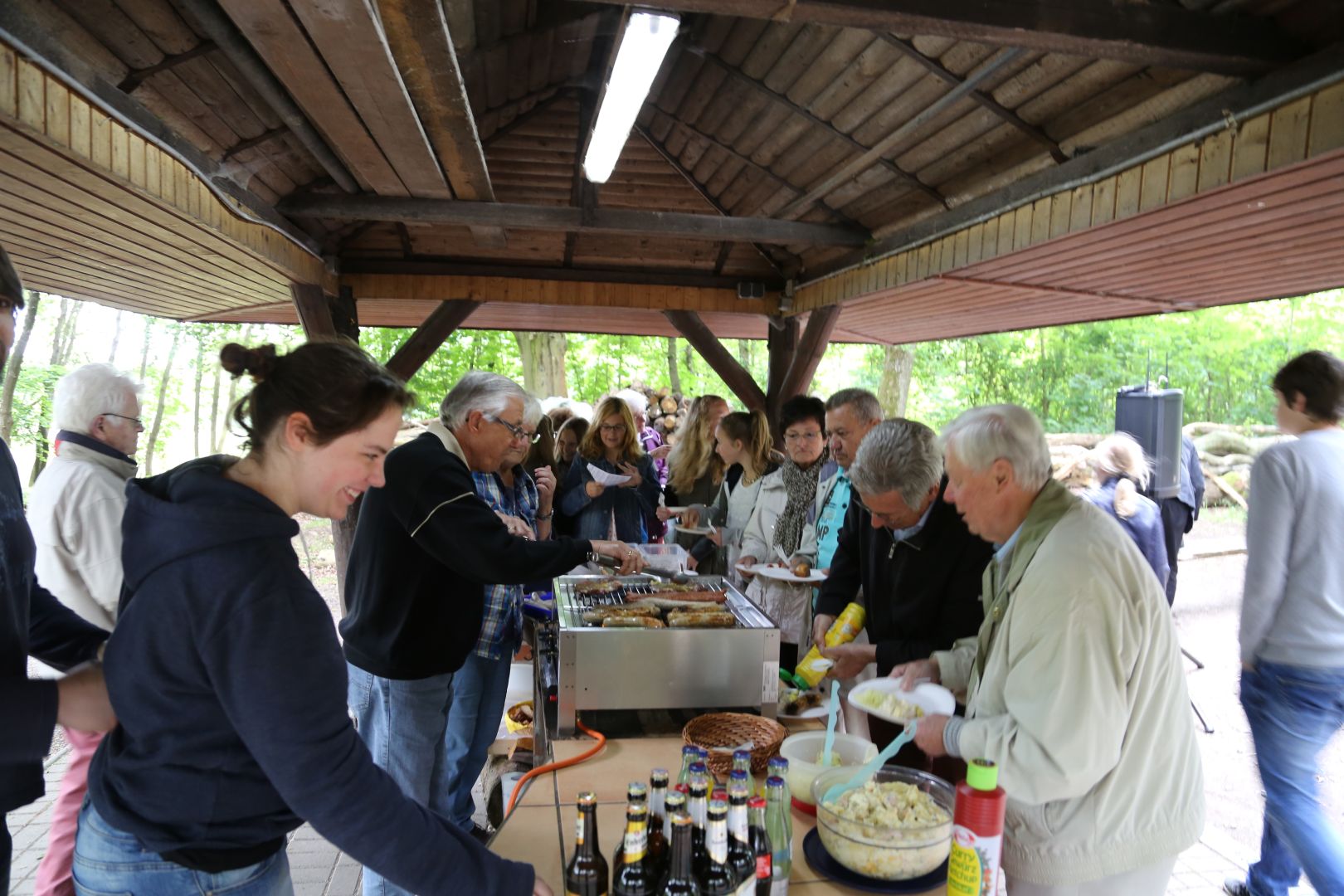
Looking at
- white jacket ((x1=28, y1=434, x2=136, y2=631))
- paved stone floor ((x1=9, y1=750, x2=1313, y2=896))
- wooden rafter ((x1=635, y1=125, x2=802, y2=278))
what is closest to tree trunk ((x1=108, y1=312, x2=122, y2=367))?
wooden rafter ((x1=635, y1=125, x2=802, y2=278))

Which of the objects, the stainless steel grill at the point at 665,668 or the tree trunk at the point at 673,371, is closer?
the stainless steel grill at the point at 665,668

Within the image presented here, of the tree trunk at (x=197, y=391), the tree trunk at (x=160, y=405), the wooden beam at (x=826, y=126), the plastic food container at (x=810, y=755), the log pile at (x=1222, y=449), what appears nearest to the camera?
the plastic food container at (x=810, y=755)

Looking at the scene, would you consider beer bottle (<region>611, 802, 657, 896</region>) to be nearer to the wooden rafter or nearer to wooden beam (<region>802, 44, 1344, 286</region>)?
wooden beam (<region>802, 44, 1344, 286</region>)

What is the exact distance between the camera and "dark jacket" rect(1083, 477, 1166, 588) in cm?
479

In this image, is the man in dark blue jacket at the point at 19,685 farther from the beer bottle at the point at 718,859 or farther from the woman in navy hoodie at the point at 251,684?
the beer bottle at the point at 718,859

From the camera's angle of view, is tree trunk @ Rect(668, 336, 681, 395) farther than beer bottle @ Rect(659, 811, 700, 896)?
Yes

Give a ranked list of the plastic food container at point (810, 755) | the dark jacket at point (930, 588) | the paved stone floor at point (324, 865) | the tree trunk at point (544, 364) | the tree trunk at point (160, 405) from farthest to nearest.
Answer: the tree trunk at point (160, 405) < the tree trunk at point (544, 364) < the paved stone floor at point (324, 865) < the dark jacket at point (930, 588) < the plastic food container at point (810, 755)

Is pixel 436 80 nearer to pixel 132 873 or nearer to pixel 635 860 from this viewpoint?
pixel 132 873

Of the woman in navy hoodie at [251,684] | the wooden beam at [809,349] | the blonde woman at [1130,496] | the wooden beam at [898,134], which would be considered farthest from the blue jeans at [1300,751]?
the wooden beam at [809,349]

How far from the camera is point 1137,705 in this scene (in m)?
1.55

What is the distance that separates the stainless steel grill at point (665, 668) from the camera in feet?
6.95

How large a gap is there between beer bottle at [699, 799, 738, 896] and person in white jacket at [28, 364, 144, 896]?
→ 245cm

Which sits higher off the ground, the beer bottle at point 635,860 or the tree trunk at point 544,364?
the tree trunk at point 544,364

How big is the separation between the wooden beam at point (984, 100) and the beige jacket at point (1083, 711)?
8.09 feet
